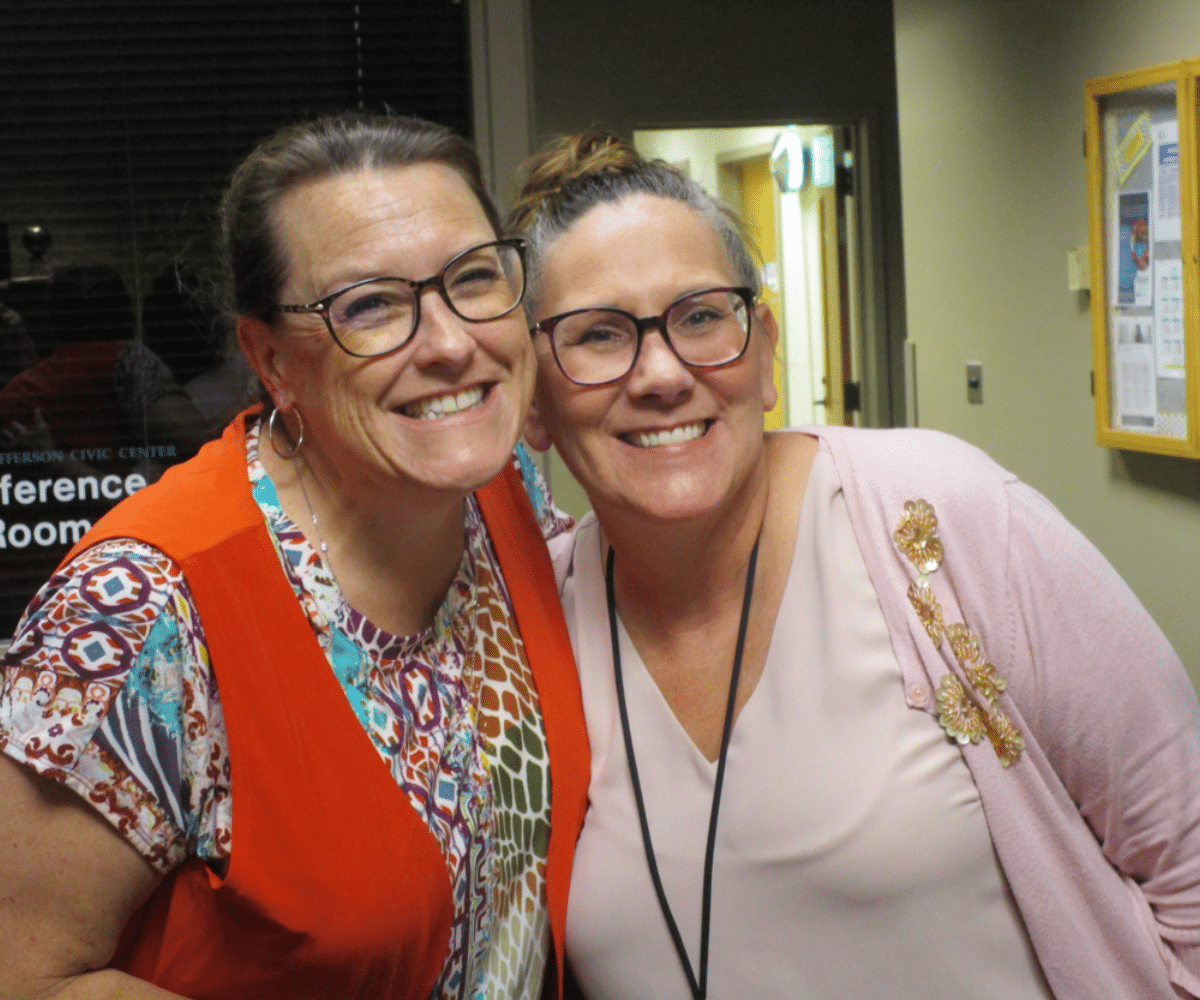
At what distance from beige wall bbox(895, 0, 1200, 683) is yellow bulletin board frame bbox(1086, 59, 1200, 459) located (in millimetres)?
100

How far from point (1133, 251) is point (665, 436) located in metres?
2.82

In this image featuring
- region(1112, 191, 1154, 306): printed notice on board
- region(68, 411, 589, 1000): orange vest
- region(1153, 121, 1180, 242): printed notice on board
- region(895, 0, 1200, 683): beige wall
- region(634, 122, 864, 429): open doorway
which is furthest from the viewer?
region(634, 122, 864, 429): open doorway

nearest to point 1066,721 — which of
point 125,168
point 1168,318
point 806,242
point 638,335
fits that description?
point 638,335

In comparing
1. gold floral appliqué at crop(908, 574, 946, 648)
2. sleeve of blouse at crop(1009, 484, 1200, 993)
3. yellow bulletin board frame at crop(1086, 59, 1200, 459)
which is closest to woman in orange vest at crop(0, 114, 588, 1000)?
gold floral appliqué at crop(908, 574, 946, 648)

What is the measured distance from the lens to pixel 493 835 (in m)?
1.56

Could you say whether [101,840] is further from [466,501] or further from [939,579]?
[939,579]

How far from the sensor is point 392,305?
58.8 inches

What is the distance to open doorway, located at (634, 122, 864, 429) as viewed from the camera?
22.1 feet

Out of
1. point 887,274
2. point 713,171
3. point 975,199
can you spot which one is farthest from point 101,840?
point 713,171

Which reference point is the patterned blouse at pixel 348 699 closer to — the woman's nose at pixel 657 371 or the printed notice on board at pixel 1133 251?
the woman's nose at pixel 657 371

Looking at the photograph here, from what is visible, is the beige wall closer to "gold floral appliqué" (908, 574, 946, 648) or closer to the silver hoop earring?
"gold floral appliqué" (908, 574, 946, 648)

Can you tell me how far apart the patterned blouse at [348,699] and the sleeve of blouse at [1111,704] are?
0.63 meters

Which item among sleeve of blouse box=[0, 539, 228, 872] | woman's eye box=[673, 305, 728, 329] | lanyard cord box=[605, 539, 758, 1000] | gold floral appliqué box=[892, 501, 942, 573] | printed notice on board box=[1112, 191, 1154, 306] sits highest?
printed notice on board box=[1112, 191, 1154, 306]

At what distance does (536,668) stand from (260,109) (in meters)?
1.94
